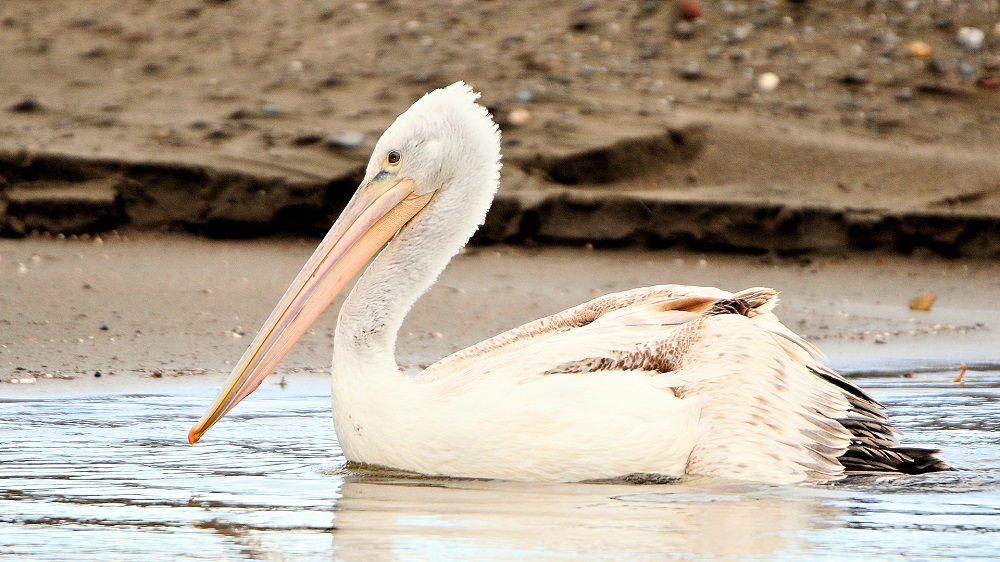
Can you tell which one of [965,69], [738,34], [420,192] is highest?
[420,192]

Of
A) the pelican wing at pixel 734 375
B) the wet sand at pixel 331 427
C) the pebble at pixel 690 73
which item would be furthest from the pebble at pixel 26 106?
the pelican wing at pixel 734 375

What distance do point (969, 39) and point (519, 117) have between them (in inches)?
149

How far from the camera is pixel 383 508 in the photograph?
381 centimetres

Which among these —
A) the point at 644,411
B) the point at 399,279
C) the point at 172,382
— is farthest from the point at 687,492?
the point at 172,382

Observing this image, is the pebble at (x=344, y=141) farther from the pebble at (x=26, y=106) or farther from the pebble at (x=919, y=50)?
the pebble at (x=919, y=50)

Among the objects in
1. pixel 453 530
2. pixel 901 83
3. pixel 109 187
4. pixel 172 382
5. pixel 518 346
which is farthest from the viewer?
pixel 901 83

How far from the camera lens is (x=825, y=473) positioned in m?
4.26

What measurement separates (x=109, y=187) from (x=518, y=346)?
5132 millimetres

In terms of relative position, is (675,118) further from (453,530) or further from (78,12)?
(453,530)

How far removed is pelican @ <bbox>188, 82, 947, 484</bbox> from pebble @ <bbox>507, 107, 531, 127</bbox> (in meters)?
5.39

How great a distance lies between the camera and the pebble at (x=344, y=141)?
9.55 meters

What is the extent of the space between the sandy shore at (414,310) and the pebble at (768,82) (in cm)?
197

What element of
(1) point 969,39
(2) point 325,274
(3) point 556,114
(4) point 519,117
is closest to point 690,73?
(3) point 556,114

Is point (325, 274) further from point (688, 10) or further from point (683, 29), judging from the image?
point (688, 10)
